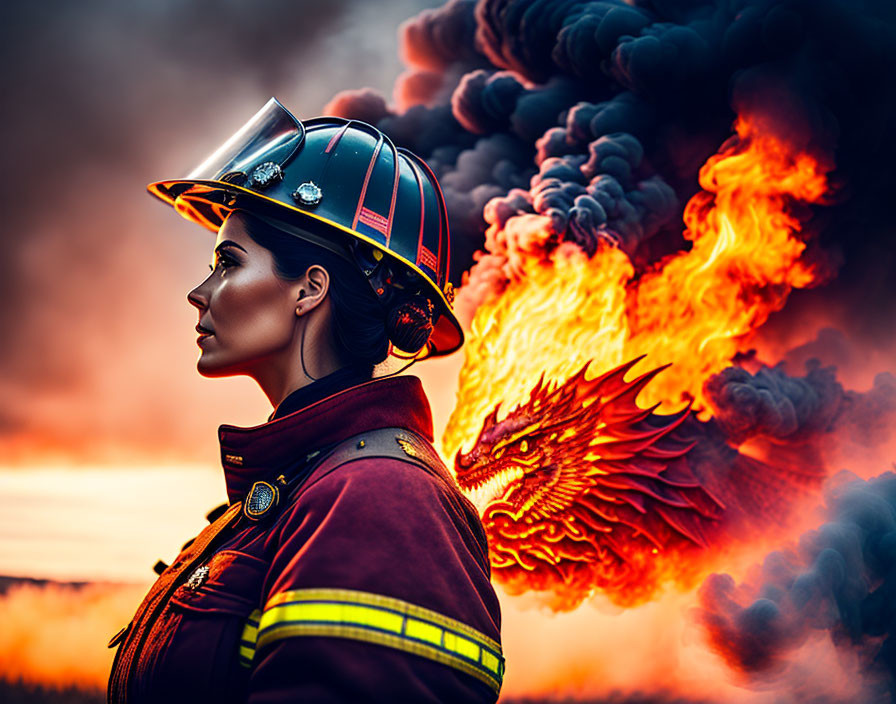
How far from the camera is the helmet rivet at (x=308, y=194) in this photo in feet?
8.64

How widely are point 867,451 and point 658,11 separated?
1063cm

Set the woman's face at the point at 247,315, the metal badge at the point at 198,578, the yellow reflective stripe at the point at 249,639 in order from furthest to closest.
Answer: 1. the woman's face at the point at 247,315
2. the metal badge at the point at 198,578
3. the yellow reflective stripe at the point at 249,639

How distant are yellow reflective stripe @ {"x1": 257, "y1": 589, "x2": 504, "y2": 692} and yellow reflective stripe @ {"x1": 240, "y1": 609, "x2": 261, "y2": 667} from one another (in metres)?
0.22

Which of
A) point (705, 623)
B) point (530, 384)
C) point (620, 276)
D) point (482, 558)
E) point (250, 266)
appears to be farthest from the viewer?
point (705, 623)

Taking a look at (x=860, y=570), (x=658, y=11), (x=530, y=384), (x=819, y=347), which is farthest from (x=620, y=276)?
(x=658, y=11)

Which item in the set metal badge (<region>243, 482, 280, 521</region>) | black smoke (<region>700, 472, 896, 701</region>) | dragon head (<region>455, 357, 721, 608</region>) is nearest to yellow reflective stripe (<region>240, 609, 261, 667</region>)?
metal badge (<region>243, 482, 280, 521</region>)

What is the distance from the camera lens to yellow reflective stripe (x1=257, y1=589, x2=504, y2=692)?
168 cm

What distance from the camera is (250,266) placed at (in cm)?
264

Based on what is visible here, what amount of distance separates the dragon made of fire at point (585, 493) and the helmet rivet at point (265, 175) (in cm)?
304

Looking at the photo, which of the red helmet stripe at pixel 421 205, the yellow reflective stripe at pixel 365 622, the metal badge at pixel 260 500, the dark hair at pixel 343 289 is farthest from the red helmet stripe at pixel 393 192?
the yellow reflective stripe at pixel 365 622

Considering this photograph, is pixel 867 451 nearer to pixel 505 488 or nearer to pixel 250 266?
pixel 505 488

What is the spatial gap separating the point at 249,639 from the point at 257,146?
2.00 m

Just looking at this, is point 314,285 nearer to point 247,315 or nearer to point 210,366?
point 247,315

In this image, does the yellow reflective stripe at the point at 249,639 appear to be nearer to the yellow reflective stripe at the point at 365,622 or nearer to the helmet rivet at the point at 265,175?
the yellow reflective stripe at the point at 365,622
